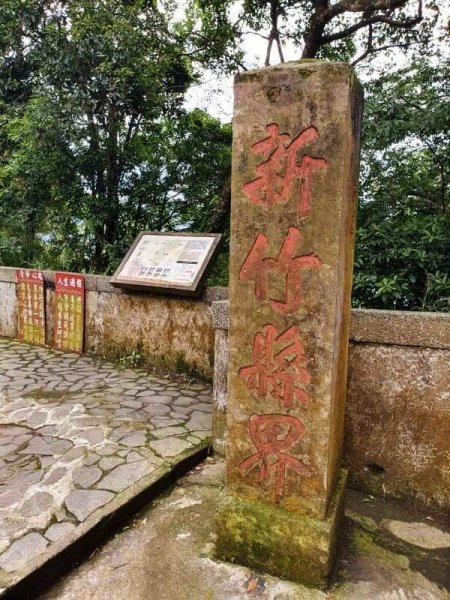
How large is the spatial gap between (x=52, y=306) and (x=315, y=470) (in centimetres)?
612

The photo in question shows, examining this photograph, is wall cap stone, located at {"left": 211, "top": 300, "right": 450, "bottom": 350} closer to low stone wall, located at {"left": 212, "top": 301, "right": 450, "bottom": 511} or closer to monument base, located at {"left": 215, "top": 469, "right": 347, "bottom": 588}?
low stone wall, located at {"left": 212, "top": 301, "right": 450, "bottom": 511}

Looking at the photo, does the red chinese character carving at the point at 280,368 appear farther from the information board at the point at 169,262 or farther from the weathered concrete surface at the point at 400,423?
the information board at the point at 169,262

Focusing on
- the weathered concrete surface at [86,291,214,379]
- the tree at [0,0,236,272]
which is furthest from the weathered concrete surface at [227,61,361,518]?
the tree at [0,0,236,272]

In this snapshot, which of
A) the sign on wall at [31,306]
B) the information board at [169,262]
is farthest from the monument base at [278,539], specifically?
the sign on wall at [31,306]

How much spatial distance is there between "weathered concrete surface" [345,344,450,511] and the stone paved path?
59.8 inches

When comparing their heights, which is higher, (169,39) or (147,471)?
(169,39)

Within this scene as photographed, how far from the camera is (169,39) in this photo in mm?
7852

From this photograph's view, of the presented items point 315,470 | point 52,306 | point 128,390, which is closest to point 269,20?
point 52,306

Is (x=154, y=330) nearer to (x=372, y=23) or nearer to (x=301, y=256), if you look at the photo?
(x=301, y=256)

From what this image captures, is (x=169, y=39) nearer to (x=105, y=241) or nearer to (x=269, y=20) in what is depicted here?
(x=269, y=20)

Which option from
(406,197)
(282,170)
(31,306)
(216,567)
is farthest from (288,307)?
(31,306)

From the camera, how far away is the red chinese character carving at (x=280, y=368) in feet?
8.07

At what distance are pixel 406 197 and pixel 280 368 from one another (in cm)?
460

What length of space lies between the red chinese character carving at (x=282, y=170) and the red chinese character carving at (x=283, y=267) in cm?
19
